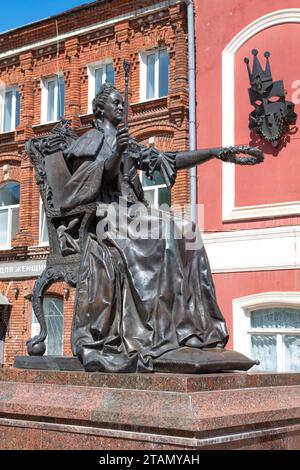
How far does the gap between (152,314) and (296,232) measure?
23.7 ft

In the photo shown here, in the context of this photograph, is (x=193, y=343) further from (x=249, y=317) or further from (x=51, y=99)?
(x=51, y=99)

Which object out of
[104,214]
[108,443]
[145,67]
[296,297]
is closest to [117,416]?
[108,443]

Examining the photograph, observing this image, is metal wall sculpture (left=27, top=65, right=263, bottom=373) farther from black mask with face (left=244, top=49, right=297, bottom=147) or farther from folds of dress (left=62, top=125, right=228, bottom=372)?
black mask with face (left=244, top=49, right=297, bottom=147)

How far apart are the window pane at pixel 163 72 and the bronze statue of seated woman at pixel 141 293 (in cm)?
916

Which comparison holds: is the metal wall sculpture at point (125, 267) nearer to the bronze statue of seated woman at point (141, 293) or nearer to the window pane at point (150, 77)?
the bronze statue of seated woman at point (141, 293)

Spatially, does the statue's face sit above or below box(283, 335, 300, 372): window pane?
above

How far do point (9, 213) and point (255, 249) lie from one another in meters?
6.51

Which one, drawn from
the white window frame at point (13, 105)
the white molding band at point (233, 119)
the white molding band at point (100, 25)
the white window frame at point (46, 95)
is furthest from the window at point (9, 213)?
the white molding band at point (233, 119)

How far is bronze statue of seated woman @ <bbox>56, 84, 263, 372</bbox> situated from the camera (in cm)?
414

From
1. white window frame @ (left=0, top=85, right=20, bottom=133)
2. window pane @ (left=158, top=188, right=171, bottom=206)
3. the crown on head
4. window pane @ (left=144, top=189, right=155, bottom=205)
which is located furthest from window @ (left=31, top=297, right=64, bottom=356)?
the crown on head

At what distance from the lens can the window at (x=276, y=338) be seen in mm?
11281

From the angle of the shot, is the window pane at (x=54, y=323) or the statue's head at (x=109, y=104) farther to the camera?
the window pane at (x=54, y=323)

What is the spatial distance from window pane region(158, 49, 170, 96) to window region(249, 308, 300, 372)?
4773 millimetres

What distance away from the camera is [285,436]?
12.8 ft
